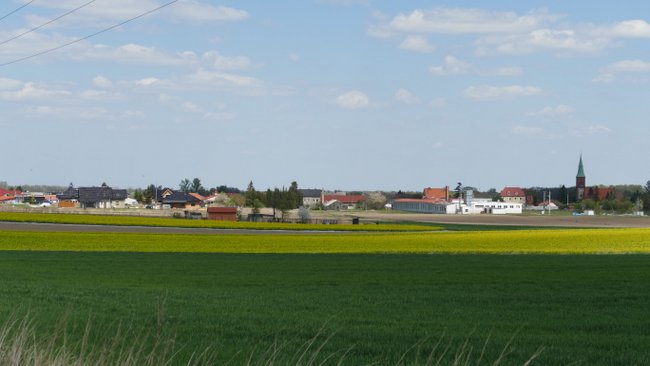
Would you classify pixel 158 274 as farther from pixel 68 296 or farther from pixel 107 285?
pixel 68 296

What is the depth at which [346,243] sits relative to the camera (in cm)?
5728

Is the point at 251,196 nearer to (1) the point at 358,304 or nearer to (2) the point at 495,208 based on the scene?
(2) the point at 495,208

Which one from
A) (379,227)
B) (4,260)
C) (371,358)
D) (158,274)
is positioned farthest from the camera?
(379,227)

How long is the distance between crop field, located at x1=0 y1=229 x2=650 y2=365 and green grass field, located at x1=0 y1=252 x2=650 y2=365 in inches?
1.7

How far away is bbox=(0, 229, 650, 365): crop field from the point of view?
13.1 metres

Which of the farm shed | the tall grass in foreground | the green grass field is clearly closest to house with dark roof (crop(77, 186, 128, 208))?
the farm shed

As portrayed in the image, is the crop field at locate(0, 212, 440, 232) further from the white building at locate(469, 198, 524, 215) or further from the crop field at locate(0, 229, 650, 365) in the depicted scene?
the white building at locate(469, 198, 524, 215)

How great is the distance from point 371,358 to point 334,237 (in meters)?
51.4

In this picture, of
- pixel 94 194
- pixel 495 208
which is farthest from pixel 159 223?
pixel 495 208

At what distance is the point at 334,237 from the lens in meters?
63.8

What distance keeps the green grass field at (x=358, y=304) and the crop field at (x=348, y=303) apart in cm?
4

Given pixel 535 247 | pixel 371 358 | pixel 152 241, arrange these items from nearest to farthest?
pixel 371 358 < pixel 535 247 < pixel 152 241

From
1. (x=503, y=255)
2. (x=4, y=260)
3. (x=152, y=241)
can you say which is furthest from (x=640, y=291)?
(x=152, y=241)

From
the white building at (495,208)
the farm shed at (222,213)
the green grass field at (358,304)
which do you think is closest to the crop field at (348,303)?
the green grass field at (358,304)
